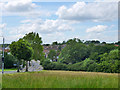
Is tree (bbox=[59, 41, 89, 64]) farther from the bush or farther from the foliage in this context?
the foliage

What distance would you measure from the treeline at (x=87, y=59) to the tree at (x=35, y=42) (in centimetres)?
451

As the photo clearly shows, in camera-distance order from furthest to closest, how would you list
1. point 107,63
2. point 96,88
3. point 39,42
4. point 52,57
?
point 52,57 < point 39,42 < point 107,63 < point 96,88

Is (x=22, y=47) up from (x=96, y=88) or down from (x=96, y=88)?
up

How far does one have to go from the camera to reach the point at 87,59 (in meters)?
38.1

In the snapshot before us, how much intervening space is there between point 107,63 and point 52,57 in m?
26.1

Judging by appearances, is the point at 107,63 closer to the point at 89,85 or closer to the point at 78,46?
the point at 78,46

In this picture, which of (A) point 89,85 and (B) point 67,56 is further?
(B) point 67,56

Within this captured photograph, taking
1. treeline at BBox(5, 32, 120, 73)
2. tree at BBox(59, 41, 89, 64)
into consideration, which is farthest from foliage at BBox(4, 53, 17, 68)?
tree at BBox(59, 41, 89, 64)

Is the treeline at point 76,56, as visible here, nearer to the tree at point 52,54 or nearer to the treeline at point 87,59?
the treeline at point 87,59

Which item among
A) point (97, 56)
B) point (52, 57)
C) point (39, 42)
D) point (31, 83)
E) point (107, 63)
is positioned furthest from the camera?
point (52, 57)

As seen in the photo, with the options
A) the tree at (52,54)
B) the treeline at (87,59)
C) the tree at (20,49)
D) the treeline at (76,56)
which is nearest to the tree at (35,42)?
the treeline at (76,56)

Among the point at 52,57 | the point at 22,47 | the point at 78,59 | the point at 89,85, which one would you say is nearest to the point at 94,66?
the point at 78,59

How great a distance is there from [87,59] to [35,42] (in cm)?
1439

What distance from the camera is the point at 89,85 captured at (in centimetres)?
808
